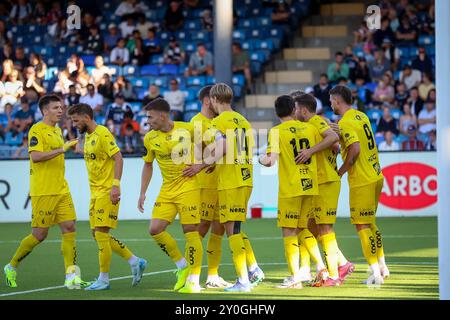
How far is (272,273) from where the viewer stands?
12766 millimetres

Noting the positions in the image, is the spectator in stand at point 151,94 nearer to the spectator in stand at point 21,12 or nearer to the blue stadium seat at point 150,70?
the blue stadium seat at point 150,70

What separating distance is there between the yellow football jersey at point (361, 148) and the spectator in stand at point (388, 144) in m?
10.2

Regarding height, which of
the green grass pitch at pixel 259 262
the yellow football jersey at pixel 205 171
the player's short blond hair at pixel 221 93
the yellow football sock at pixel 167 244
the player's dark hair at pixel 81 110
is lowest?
→ the green grass pitch at pixel 259 262

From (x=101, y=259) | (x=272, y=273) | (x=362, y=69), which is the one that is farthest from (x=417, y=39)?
(x=101, y=259)

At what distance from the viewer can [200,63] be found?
2694cm

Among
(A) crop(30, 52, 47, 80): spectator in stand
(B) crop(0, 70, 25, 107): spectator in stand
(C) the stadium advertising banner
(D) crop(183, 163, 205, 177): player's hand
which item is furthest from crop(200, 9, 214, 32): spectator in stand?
(D) crop(183, 163, 205, 177): player's hand

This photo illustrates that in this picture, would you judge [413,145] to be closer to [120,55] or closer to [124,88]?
[124,88]

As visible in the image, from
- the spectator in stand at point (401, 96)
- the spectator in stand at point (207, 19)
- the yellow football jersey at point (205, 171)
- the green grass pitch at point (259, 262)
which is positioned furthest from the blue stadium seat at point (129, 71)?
the yellow football jersey at point (205, 171)

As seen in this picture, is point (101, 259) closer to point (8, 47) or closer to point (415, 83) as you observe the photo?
point (415, 83)

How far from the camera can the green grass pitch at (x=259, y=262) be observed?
34.9ft

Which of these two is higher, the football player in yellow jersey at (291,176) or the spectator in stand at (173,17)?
the spectator in stand at (173,17)

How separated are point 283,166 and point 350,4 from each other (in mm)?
19124

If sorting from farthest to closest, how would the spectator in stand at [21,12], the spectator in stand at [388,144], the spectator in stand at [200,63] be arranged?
the spectator in stand at [21,12], the spectator in stand at [200,63], the spectator in stand at [388,144]

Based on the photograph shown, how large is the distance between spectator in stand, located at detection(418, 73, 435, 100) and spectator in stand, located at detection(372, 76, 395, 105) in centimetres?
75
